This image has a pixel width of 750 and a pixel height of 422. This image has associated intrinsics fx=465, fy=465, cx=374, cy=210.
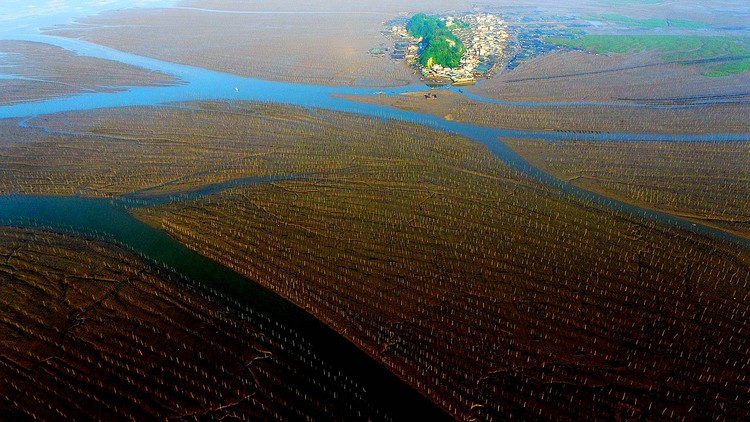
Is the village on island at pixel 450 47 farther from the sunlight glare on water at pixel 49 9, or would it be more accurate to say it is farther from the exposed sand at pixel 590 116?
the sunlight glare on water at pixel 49 9

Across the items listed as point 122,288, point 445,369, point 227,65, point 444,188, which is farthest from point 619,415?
point 227,65

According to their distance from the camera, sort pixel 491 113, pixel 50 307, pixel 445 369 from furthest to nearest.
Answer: pixel 491 113 → pixel 50 307 → pixel 445 369

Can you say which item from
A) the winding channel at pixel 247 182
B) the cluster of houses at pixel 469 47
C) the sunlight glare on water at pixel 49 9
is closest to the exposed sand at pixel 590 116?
the winding channel at pixel 247 182

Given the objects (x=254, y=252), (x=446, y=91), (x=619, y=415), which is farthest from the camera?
(x=446, y=91)

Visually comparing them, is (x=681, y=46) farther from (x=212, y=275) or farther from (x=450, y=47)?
(x=212, y=275)

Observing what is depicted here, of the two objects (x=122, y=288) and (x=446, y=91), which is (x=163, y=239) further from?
(x=446, y=91)

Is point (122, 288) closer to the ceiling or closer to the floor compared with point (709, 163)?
closer to the floor
